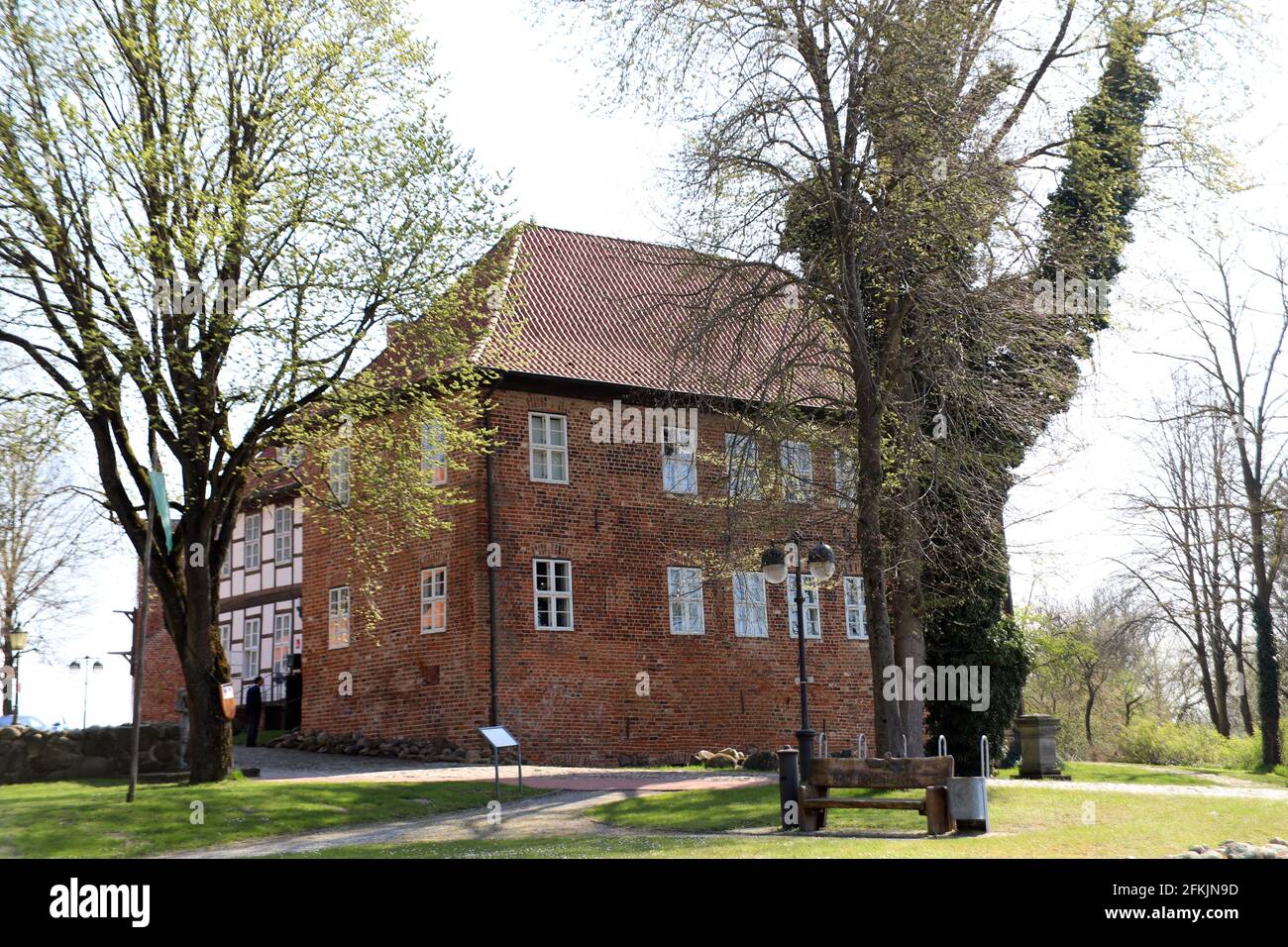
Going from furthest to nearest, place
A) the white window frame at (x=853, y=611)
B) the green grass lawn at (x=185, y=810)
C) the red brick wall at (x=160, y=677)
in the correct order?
the red brick wall at (x=160, y=677) → the white window frame at (x=853, y=611) → the green grass lawn at (x=185, y=810)

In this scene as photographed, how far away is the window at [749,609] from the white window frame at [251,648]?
44.4 feet

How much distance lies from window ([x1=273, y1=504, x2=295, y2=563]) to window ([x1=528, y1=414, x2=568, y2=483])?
1036cm

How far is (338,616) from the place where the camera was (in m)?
28.1

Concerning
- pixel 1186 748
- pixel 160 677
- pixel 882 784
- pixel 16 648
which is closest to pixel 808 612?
pixel 1186 748

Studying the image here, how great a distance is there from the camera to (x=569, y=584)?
83.2 feet

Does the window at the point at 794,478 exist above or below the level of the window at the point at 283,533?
below

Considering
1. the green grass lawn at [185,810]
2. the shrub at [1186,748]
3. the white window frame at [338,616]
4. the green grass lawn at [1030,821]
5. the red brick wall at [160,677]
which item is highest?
the white window frame at [338,616]

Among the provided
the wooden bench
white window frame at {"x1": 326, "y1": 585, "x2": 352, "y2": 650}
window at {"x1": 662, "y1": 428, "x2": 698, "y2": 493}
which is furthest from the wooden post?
white window frame at {"x1": 326, "y1": 585, "x2": 352, "y2": 650}

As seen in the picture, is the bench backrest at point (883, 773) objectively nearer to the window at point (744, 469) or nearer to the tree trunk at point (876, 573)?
the tree trunk at point (876, 573)

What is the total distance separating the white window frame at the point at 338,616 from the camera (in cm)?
2777

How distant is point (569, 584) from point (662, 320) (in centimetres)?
827

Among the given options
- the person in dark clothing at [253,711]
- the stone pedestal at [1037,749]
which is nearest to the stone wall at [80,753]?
the person in dark clothing at [253,711]

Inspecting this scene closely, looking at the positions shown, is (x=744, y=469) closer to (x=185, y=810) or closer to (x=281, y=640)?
(x=185, y=810)
